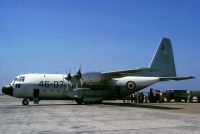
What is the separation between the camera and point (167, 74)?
37.3 m

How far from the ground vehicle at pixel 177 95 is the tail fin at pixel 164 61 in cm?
948

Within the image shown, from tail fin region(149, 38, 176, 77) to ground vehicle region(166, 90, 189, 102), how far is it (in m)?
9.48

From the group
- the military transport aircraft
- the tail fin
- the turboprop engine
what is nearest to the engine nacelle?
the military transport aircraft

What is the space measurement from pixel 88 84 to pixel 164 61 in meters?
9.34

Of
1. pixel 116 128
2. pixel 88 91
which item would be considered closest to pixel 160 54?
pixel 88 91

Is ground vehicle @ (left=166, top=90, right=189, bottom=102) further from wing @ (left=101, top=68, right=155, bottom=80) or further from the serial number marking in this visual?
the serial number marking

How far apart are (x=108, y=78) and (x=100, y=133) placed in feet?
74.4

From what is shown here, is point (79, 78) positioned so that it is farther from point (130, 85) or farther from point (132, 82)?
point (132, 82)

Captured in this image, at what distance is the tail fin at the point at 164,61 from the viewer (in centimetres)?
3728

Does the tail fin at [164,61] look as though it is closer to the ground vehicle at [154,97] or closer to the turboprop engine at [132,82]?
the turboprop engine at [132,82]

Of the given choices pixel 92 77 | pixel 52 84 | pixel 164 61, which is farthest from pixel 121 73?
pixel 164 61

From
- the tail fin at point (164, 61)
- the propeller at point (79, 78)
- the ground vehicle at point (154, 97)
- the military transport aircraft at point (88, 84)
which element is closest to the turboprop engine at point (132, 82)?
the military transport aircraft at point (88, 84)

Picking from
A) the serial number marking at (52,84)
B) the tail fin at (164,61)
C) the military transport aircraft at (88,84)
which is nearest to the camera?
the military transport aircraft at (88,84)

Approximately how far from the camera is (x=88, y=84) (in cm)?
3416
